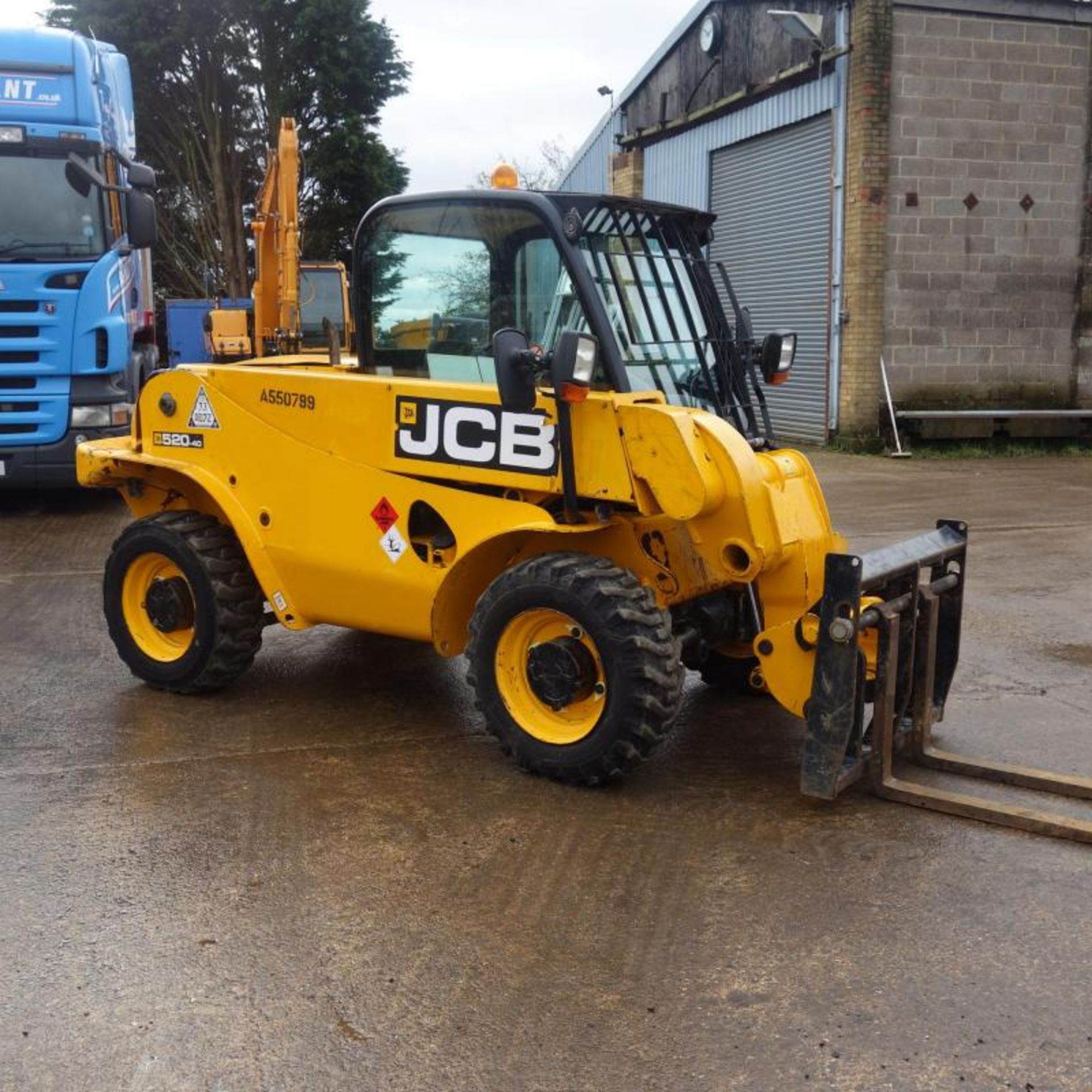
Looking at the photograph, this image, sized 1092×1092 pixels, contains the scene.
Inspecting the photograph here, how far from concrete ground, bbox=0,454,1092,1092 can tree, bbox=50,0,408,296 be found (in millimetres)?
26417

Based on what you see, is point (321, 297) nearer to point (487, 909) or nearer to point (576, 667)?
point (576, 667)

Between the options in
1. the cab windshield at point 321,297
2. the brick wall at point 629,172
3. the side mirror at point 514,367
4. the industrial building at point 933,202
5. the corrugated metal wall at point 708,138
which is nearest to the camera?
the side mirror at point 514,367

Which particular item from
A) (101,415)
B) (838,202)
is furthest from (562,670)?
(838,202)

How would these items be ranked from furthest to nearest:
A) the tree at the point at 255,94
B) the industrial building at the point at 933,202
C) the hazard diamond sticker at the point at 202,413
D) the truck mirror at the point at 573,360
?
the tree at the point at 255,94
the industrial building at the point at 933,202
the hazard diamond sticker at the point at 202,413
the truck mirror at the point at 573,360

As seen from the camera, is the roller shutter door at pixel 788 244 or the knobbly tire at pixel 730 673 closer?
the knobbly tire at pixel 730 673

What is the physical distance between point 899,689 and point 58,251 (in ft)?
28.4

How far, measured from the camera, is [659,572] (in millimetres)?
4969

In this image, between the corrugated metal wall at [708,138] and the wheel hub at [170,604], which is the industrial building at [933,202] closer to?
the corrugated metal wall at [708,138]

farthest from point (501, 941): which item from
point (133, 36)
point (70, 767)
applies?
point (133, 36)

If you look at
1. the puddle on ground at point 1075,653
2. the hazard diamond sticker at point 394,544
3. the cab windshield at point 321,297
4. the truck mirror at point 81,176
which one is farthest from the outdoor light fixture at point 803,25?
the hazard diamond sticker at point 394,544

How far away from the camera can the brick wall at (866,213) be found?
50.8 feet

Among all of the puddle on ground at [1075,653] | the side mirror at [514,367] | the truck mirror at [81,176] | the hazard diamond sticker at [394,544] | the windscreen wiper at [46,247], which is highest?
the truck mirror at [81,176]

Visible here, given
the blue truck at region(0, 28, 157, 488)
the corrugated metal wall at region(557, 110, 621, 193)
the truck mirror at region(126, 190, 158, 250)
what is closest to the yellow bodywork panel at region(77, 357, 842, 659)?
the blue truck at region(0, 28, 157, 488)

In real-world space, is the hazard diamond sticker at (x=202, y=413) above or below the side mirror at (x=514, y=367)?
below
